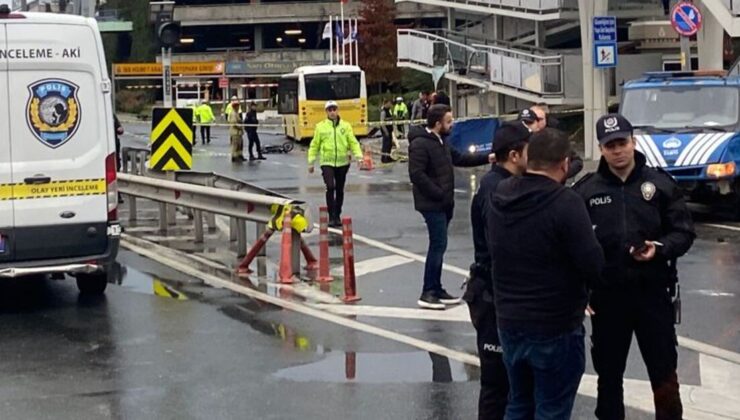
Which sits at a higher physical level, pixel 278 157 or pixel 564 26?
pixel 564 26

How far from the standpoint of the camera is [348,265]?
1167 centimetres

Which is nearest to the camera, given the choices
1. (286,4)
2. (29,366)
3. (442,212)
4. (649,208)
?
(649,208)

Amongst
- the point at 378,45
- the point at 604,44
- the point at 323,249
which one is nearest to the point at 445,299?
the point at 323,249

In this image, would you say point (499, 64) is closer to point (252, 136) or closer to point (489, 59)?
point (489, 59)

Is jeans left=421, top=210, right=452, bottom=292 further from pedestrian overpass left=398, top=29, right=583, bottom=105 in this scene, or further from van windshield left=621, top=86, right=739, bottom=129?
pedestrian overpass left=398, top=29, right=583, bottom=105

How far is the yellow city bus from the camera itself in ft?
150

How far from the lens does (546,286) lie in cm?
556

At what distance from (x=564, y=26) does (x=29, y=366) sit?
3626 centimetres

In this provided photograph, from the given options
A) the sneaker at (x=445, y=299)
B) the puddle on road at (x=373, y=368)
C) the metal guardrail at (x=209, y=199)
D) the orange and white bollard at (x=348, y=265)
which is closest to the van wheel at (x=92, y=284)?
the metal guardrail at (x=209, y=199)

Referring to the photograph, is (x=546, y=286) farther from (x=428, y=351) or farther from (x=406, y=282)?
(x=406, y=282)

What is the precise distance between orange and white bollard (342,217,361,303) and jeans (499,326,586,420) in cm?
583

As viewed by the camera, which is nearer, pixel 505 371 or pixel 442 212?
pixel 505 371

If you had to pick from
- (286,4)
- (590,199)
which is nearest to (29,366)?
(590,199)

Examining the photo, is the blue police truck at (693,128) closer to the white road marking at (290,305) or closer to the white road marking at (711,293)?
the white road marking at (711,293)
